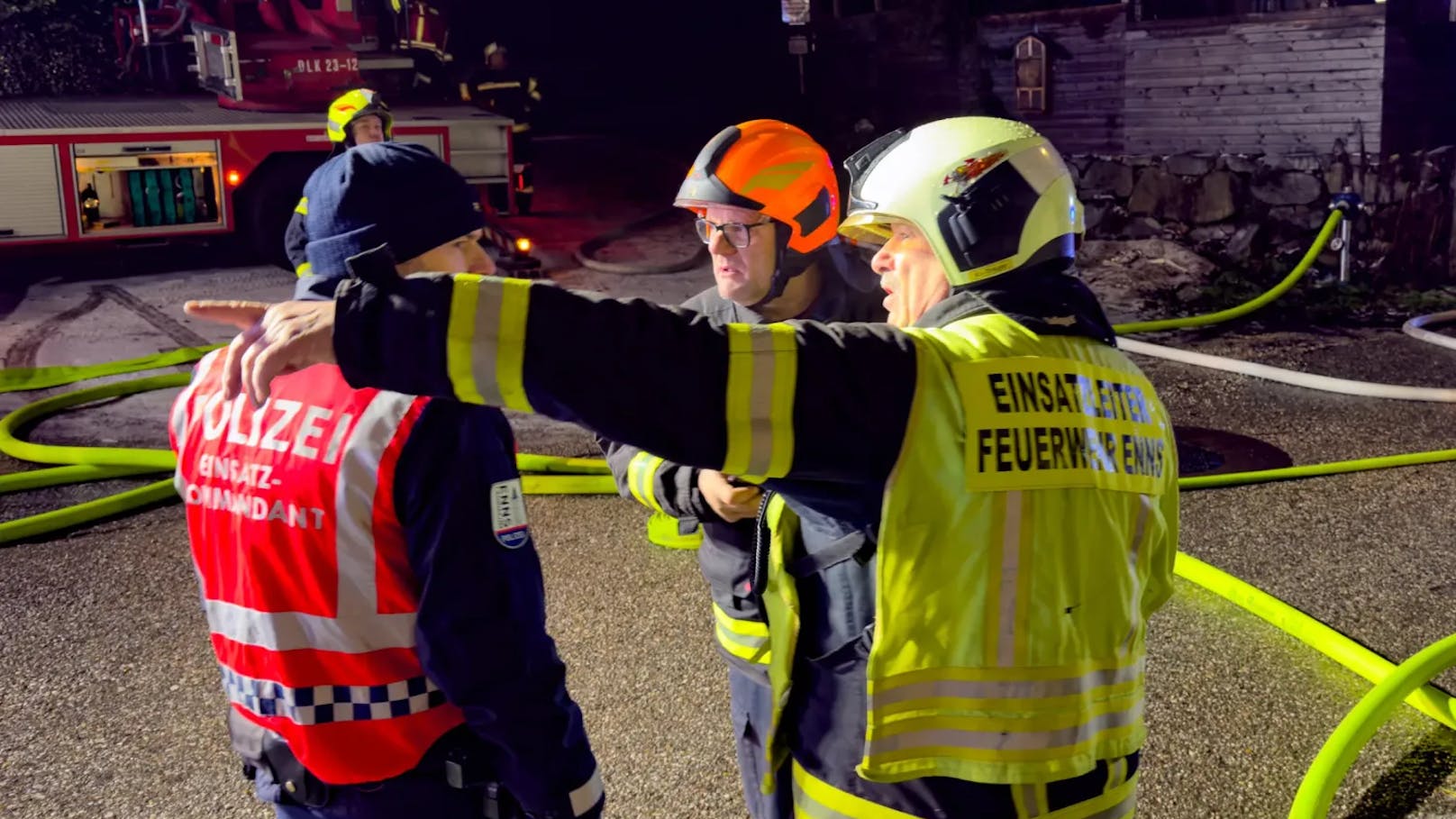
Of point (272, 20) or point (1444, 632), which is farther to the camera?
point (272, 20)

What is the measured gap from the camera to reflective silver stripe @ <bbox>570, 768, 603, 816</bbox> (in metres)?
1.94

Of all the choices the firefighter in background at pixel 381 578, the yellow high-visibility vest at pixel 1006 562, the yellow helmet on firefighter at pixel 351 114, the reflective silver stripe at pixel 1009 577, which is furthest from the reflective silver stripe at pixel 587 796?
the yellow helmet on firefighter at pixel 351 114

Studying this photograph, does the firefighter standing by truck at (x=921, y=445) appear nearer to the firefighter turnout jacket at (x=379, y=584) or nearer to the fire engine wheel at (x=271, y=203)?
the firefighter turnout jacket at (x=379, y=584)

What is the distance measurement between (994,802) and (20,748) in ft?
11.4

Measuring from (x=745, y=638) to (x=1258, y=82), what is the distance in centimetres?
1178

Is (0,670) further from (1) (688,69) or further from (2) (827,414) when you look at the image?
(1) (688,69)

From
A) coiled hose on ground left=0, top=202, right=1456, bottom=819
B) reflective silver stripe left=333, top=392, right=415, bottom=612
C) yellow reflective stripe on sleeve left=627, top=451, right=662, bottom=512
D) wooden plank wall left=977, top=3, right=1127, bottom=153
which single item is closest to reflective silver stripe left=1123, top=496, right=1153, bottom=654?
reflective silver stripe left=333, top=392, right=415, bottom=612

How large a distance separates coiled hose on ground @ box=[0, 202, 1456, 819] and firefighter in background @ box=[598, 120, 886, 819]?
1590mm

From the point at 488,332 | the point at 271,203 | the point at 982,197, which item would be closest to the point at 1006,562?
the point at 982,197

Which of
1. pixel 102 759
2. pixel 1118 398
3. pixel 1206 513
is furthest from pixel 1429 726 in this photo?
pixel 102 759

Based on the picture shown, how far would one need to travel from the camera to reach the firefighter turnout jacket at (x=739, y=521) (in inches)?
107

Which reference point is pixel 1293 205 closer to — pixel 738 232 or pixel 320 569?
pixel 738 232

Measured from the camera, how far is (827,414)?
4.78 ft

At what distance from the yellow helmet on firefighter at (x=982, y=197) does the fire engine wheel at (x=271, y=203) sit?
10600 mm
